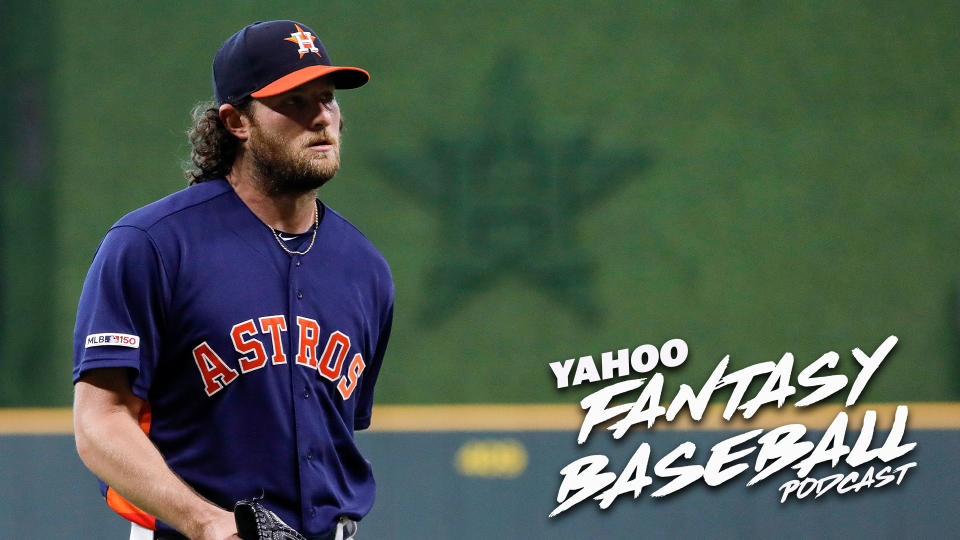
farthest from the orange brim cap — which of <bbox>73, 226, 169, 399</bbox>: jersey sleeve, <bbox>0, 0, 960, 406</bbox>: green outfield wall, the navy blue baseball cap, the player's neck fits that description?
<bbox>0, 0, 960, 406</bbox>: green outfield wall

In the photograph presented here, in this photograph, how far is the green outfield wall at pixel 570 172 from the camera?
19.0ft

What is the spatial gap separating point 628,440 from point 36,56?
11.5 feet

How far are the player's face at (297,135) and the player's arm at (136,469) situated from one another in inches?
17.0

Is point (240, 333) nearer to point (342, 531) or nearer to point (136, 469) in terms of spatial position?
point (136, 469)

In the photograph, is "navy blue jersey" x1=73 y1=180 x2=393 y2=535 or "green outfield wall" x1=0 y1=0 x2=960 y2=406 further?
"green outfield wall" x1=0 y1=0 x2=960 y2=406

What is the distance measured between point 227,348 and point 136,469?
23 centimetres

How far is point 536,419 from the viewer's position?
15.6 feet

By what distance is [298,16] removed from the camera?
6.08 metres

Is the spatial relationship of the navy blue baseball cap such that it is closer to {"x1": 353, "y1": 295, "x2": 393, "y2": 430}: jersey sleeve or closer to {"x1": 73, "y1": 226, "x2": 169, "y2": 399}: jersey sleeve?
{"x1": 73, "y1": 226, "x2": 169, "y2": 399}: jersey sleeve

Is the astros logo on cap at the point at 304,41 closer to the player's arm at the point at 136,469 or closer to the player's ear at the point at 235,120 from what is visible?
the player's ear at the point at 235,120

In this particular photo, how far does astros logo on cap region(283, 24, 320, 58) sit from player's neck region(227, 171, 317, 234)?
22 centimetres

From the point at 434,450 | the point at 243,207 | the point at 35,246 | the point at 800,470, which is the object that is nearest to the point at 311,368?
the point at 243,207

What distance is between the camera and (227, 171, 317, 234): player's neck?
1.92 m

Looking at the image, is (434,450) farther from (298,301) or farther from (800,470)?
(298,301)
